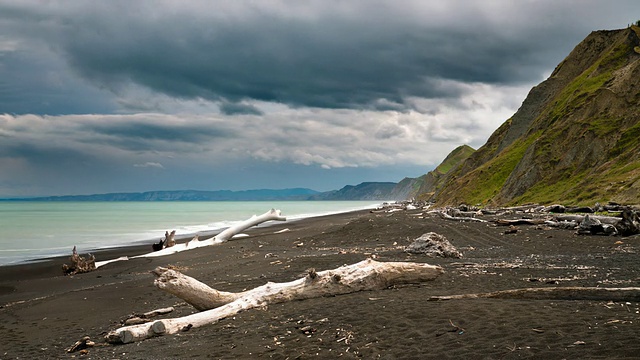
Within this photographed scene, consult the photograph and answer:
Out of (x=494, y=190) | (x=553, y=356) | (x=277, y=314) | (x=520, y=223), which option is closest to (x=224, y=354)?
(x=277, y=314)

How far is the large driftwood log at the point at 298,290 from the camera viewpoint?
873 cm

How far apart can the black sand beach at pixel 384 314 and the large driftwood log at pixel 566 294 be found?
0.56 ft

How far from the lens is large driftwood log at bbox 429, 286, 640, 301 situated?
808 centimetres

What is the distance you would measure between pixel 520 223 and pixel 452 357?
67.4 feet

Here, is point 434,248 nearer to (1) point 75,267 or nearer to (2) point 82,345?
(2) point 82,345

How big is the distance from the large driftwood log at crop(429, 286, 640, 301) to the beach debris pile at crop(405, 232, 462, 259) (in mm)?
6578

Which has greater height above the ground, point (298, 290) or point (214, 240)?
point (214, 240)

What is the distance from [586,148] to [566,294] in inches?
1743

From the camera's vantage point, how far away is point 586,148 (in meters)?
46.2

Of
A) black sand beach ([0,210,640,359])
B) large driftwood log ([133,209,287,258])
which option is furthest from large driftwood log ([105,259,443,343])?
large driftwood log ([133,209,287,258])

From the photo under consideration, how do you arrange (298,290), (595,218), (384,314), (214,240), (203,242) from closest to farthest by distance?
(384,314) < (298,290) < (595,218) < (203,242) < (214,240)

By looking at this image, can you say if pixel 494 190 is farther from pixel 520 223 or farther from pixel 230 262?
pixel 230 262

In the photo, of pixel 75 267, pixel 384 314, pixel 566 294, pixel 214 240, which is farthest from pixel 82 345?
pixel 214 240

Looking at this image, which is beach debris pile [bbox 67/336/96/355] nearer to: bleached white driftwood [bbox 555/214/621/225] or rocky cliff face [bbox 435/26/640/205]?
bleached white driftwood [bbox 555/214/621/225]
